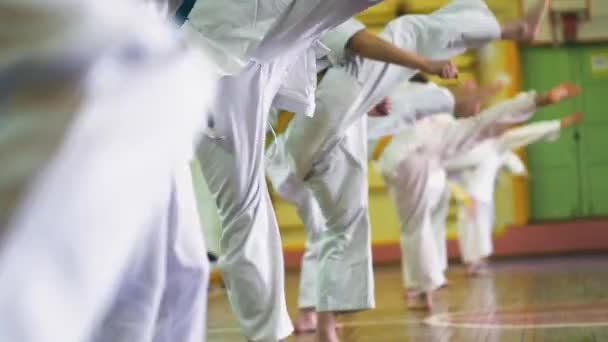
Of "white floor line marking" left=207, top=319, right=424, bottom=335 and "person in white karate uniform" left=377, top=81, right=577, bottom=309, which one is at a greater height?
"person in white karate uniform" left=377, top=81, right=577, bottom=309

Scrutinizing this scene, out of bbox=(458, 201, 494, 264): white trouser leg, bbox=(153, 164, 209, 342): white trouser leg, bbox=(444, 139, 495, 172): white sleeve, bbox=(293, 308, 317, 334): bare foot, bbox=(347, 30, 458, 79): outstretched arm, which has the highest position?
bbox=(347, 30, 458, 79): outstretched arm

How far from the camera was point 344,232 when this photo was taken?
3.43m

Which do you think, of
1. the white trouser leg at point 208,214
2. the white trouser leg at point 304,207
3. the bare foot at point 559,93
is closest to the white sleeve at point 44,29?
the white trouser leg at point 304,207

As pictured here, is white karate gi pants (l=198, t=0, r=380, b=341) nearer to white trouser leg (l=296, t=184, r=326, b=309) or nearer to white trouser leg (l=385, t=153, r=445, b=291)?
white trouser leg (l=296, t=184, r=326, b=309)

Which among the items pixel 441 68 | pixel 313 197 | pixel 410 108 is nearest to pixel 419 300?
pixel 410 108

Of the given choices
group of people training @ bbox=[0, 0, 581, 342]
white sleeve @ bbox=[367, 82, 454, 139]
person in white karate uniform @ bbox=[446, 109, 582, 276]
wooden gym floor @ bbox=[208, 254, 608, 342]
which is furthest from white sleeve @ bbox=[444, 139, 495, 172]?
white sleeve @ bbox=[367, 82, 454, 139]

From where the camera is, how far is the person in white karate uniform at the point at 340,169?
11.0 ft

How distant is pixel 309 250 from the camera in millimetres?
4055

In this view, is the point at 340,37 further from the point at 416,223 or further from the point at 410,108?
the point at 416,223

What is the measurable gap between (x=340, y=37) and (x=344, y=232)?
1.95 feet

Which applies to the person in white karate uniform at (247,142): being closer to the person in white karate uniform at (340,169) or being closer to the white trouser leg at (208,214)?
the person in white karate uniform at (340,169)

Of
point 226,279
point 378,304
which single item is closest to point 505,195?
point 378,304

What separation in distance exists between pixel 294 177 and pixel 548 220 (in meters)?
6.10

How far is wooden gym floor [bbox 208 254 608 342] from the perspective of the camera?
11.2 ft
